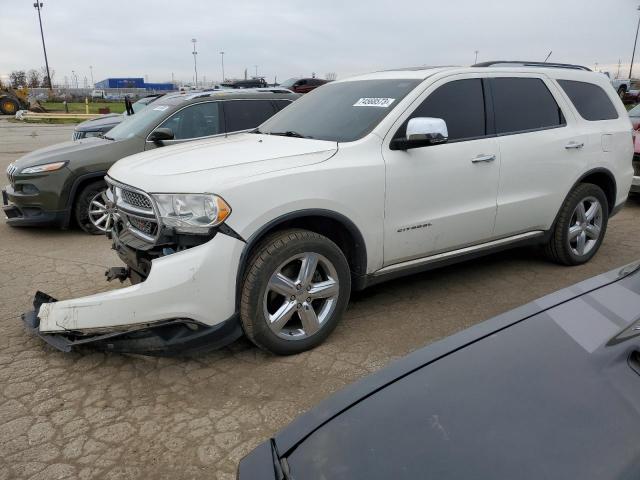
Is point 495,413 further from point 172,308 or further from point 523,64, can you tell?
point 523,64

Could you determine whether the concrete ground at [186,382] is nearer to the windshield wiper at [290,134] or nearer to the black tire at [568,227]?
the black tire at [568,227]

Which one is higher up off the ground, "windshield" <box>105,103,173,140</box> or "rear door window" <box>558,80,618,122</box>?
"rear door window" <box>558,80,618,122</box>

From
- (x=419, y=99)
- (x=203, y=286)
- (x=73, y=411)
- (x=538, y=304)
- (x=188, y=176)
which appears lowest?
(x=73, y=411)

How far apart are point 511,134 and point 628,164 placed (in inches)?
71.3

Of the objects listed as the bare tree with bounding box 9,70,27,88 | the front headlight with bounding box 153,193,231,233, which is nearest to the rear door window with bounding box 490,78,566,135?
the front headlight with bounding box 153,193,231,233

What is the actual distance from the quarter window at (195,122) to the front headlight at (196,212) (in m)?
3.79

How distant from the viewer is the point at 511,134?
427 centimetres

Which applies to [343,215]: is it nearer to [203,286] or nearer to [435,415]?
[203,286]

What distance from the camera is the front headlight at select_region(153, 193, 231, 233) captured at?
2.93 m

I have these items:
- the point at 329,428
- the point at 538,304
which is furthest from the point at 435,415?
the point at 538,304

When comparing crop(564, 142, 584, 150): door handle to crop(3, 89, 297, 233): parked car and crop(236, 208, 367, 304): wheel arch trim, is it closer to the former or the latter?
crop(236, 208, 367, 304): wheel arch trim

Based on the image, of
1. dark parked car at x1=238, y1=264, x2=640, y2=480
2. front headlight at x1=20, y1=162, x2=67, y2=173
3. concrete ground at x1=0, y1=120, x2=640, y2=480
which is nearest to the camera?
dark parked car at x1=238, y1=264, x2=640, y2=480

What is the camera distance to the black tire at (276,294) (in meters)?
3.09

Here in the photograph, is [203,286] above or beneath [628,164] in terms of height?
beneath
